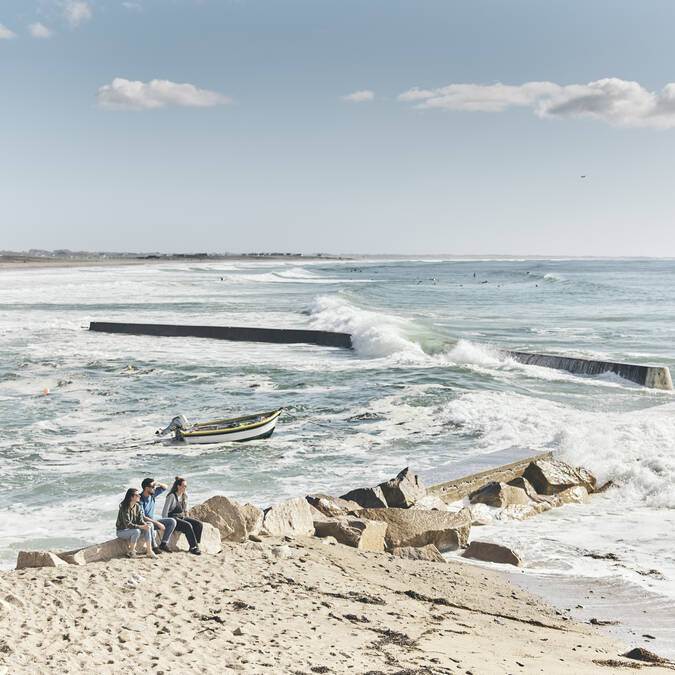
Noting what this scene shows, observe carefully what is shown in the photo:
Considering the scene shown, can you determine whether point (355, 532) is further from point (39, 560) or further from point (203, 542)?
point (39, 560)

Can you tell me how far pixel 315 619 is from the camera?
7.75 metres

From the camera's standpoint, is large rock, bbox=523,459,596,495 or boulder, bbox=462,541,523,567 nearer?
boulder, bbox=462,541,523,567

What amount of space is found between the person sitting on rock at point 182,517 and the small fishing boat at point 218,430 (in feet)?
24.4

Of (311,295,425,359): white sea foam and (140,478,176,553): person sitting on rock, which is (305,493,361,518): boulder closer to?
(140,478,176,553): person sitting on rock

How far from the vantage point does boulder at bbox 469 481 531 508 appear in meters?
13.1

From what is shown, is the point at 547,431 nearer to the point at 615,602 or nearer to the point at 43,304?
the point at 615,602

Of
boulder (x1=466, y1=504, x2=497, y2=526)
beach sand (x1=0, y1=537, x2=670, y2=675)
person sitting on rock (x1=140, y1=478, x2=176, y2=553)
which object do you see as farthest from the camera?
boulder (x1=466, y1=504, x2=497, y2=526)

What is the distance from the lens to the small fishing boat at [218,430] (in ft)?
56.8

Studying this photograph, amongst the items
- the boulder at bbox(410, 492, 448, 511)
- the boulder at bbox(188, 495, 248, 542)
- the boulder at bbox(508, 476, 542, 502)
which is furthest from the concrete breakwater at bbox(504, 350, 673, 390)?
the boulder at bbox(188, 495, 248, 542)

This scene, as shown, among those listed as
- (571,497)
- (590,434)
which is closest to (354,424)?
(590,434)

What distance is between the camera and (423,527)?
11297 mm

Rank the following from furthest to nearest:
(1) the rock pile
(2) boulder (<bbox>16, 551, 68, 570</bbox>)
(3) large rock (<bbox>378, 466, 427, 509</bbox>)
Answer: (3) large rock (<bbox>378, 466, 427, 509</bbox>) → (1) the rock pile → (2) boulder (<bbox>16, 551, 68, 570</bbox>)

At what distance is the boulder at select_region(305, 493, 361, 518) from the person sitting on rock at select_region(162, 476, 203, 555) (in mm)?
2521

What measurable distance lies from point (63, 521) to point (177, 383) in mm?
13196
